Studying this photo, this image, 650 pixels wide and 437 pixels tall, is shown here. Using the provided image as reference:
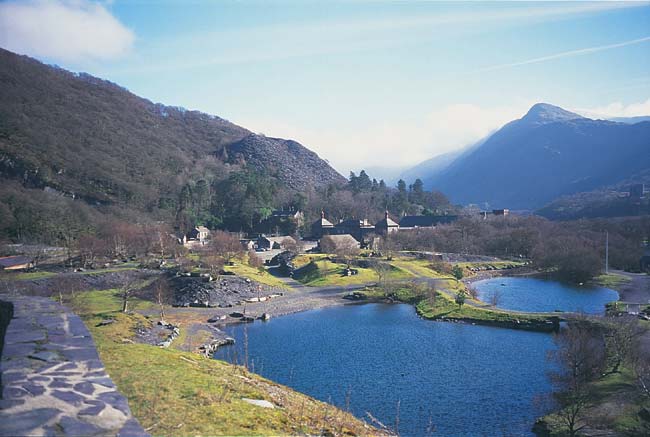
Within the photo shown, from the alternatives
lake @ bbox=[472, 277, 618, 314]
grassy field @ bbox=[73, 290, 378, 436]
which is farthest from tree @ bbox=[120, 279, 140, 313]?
lake @ bbox=[472, 277, 618, 314]

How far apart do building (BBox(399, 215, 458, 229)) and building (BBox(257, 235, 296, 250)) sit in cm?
2556

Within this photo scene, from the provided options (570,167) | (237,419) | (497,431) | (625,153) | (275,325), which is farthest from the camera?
(570,167)

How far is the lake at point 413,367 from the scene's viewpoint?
16.8 metres

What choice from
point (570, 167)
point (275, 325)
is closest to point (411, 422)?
point (275, 325)

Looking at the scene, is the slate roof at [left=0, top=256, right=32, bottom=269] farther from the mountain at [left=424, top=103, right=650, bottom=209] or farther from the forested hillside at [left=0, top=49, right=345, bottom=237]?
the mountain at [left=424, top=103, right=650, bottom=209]

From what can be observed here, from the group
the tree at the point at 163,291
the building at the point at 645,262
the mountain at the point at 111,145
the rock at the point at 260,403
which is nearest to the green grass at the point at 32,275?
the tree at the point at 163,291

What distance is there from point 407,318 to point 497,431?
1794cm

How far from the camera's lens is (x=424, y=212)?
3514 inches

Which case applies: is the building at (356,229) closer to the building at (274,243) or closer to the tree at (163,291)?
the building at (274,243)

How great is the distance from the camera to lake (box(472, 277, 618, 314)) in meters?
36.2

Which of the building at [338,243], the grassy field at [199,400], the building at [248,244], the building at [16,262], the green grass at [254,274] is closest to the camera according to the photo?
the grassy field at [199,400]

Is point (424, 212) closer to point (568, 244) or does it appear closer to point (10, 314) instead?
point (568, 244)

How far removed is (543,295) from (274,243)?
35.3m

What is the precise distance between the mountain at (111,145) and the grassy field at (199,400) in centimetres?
7010
